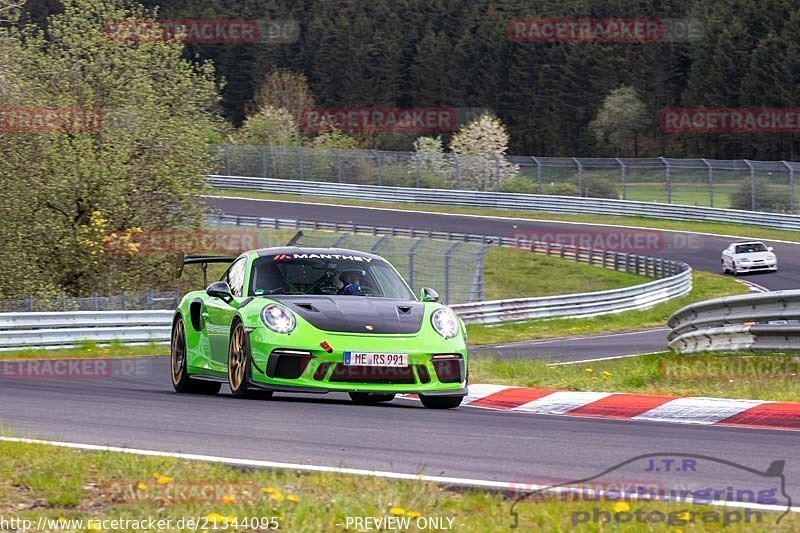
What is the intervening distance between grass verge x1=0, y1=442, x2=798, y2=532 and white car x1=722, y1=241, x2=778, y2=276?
36492 millimetres

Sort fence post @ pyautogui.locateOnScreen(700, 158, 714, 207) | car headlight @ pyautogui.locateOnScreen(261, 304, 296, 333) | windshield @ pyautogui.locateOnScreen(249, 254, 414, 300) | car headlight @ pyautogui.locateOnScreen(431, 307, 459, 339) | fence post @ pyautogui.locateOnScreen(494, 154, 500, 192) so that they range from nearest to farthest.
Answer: car headlight @ pyautogui.locateOnScreen(261, 304, 296, 333), car headlight @ pyautogui.locateOnScreen(431, 307, 459, 339), windshield @ pyautogui.locateOnScreen(249, 254, 414, 300), fence post @ pyautogui.locateOnScreen(700, 158, 714, 207), fence post @ pyautogui.locateOnScreen(494, 154, 500, 192)

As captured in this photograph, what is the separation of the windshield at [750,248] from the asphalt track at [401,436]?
108ft

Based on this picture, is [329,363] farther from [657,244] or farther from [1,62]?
[657,244]

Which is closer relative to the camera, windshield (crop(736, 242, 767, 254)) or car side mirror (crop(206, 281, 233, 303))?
car side mirror (crop(206, 281, 233, 303))

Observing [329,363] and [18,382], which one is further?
[18,382]

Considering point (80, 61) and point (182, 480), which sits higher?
point (80, 61)

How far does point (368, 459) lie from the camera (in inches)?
274

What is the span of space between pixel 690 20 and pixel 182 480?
93225mm

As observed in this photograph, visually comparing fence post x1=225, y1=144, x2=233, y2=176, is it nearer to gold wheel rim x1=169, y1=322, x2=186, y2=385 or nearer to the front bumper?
gold wheel rim x1=169, y1=322, x2=186, y2=385

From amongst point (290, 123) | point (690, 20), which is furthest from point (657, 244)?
point (690, 20)

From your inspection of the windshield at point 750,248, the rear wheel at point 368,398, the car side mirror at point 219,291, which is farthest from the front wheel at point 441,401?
the windshield at point 750,248

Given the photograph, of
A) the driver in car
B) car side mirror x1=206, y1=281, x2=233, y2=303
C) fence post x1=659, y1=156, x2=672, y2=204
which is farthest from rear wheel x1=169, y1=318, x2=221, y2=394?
fence post x1=659, y1=156, x2=672, y2=204

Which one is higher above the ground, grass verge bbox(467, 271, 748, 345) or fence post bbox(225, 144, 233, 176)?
fence post bbox(225, 144, 233, 176)

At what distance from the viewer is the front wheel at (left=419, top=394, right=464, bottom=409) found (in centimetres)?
1048
